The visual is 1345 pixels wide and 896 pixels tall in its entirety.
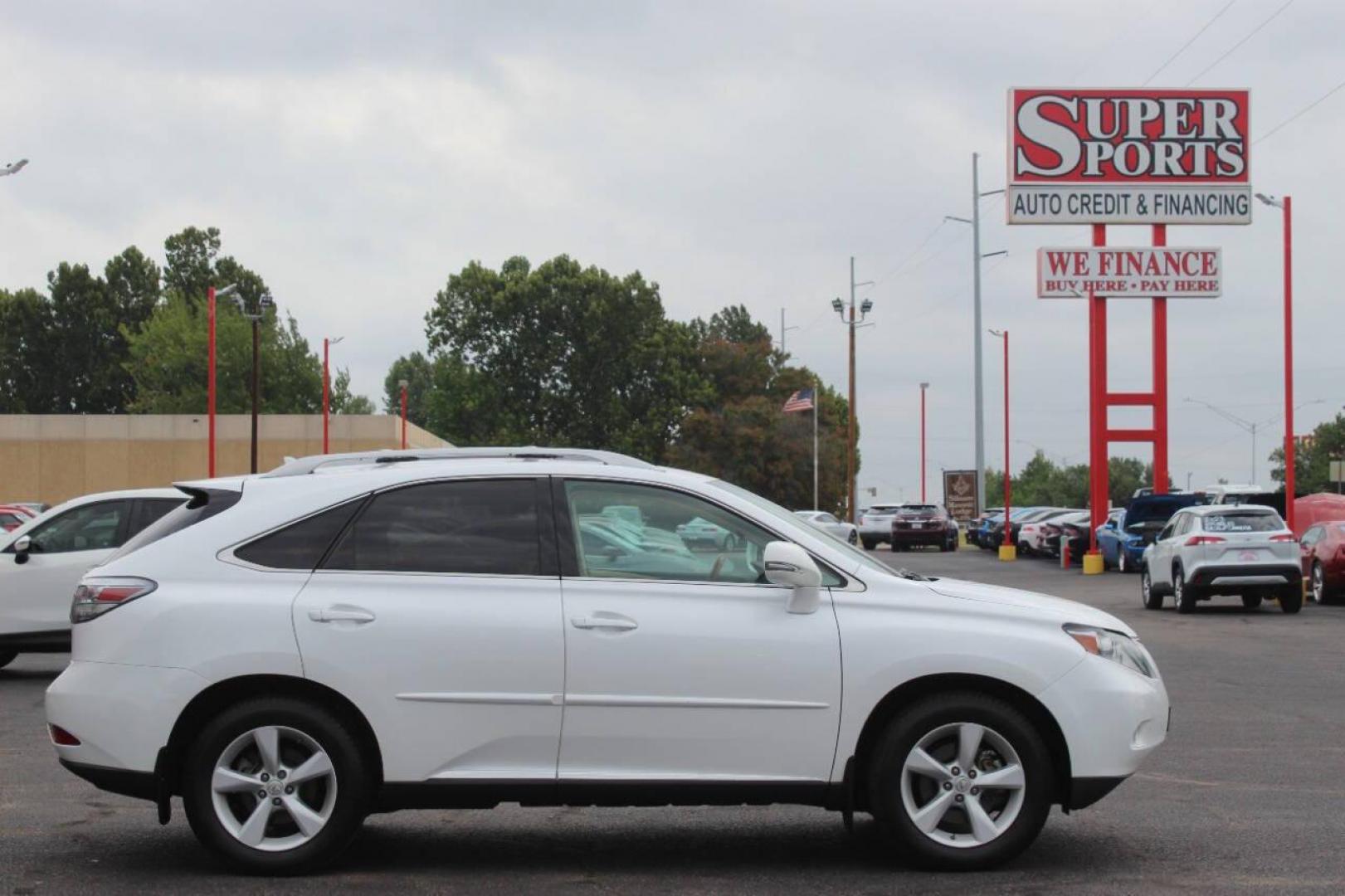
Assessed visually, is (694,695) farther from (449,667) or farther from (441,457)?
(441,457)

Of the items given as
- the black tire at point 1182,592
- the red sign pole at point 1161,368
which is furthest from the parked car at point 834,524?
the black tire at point 1182,592

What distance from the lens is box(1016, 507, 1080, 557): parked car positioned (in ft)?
172

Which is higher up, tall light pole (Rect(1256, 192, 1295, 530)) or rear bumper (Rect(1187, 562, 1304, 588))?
tall light pole (Rect(1256, 192, 1295, 530))

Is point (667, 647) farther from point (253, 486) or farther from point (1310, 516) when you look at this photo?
point (1310, 516)

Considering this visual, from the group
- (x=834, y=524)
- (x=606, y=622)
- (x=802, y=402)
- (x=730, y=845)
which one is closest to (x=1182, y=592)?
(x=730, y=845)

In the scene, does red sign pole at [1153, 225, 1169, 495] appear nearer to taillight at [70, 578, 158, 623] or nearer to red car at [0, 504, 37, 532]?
red car at [0, 504, 37, 532]

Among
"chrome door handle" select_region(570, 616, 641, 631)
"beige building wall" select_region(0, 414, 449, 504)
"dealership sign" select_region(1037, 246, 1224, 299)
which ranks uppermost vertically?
"dealership sign" select_region(1037, 246, 1224, 299)

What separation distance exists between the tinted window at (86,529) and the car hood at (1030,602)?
1041cm

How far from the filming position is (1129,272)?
42000mm

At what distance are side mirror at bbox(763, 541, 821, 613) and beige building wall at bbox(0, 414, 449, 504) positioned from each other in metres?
69.1

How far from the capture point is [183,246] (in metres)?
117

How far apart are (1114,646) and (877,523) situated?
53120 millimetres

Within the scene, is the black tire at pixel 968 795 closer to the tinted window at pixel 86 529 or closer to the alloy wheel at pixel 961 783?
the alloy wheel at pixel 961 783

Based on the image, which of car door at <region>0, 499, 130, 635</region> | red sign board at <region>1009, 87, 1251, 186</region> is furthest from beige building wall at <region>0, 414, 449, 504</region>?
car door at <region>0, 499, 130, 635</region>
